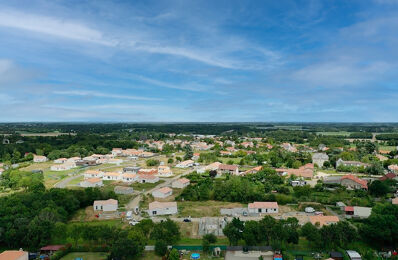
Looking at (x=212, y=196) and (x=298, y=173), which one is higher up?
A: (x=298, y=173)

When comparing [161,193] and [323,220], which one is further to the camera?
[161,193]

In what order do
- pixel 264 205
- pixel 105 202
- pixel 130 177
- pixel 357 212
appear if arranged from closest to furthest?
1. pixel 357 212
2. pixel 264 205
3. pixel 105 202
4. pixel 130 177

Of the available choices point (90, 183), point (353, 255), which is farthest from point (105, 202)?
point (353, 255)

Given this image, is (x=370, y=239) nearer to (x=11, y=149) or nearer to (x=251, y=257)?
(x=251, y=257)

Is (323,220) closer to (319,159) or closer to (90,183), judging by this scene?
(90,183)

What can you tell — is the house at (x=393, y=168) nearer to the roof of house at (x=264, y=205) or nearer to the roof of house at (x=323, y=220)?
the roof of house at (x=264, y=205)

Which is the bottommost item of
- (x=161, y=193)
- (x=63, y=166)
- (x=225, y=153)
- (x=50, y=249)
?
(x=50, y=249)

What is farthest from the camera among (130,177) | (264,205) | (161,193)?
(130,177)

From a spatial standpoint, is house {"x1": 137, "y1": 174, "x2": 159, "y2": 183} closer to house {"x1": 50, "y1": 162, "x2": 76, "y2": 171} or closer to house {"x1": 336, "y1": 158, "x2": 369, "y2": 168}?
house {"x1": 50, "y1": 162, "x2": 76, "y2": 171}

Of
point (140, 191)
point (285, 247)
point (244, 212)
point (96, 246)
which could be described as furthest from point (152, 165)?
point (285, 247)
